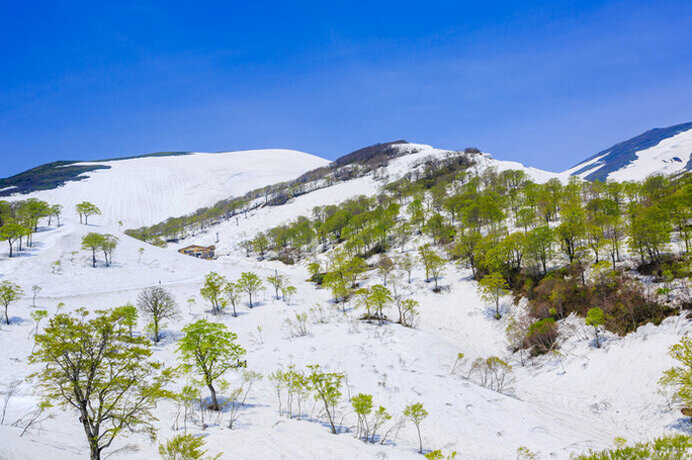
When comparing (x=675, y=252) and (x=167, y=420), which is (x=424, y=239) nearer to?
(x=675, y=252)

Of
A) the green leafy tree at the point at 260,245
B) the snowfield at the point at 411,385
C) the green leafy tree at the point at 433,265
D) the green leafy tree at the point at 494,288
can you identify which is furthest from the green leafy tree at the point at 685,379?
the green leafy tree at the point at 260,245

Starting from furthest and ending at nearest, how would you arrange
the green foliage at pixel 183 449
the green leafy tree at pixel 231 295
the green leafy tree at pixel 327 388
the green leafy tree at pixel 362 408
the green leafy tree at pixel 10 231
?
the green leafy tree at pixel 10 231, the green leafy tree at pixel 231 295, the green leafy tree at pixel 327 388, the green leafy tree at pixel 362 408, the green foliage at pixel 183 449

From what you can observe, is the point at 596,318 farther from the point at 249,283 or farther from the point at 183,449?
the point at 249,283

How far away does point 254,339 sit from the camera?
41.2 m

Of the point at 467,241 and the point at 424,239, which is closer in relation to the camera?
the point at 467,241

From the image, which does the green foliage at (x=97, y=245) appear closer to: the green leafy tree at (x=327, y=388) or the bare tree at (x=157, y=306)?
the bare tree at (x=157, y=306)

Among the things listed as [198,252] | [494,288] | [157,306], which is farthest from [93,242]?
[494,288]

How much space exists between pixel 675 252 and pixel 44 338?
53.4 m

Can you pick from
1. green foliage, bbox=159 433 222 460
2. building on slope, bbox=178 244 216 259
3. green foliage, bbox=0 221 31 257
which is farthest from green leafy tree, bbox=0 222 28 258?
green foliage, bbox=159 433 222 460

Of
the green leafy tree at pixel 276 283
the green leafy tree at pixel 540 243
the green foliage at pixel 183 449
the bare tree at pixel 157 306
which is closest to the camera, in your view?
the green foliage at pixel 183 449

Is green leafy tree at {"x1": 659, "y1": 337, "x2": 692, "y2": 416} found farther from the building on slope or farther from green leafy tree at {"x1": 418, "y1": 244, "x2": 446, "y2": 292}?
the building on slope

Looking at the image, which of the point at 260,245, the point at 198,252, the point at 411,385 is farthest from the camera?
the point at 198,252

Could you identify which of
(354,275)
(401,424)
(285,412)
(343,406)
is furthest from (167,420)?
(354,275)

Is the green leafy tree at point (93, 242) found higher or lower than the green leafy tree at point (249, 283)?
higher
